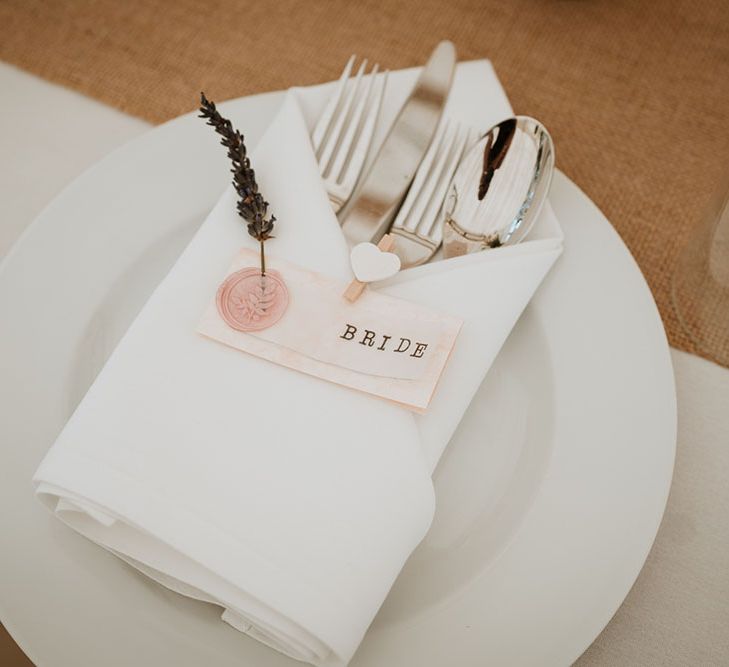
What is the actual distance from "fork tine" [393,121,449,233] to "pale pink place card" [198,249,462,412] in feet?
0.34

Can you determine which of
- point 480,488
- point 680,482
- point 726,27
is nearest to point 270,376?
point 480,488

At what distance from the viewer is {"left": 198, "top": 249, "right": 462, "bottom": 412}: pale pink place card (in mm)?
483

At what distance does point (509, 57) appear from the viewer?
2.70 ft

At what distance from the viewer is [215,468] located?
0.46m

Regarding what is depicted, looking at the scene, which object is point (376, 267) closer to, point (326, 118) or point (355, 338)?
point (355, 338)

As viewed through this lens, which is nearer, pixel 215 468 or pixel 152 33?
pixel 215 468

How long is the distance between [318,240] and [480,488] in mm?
245

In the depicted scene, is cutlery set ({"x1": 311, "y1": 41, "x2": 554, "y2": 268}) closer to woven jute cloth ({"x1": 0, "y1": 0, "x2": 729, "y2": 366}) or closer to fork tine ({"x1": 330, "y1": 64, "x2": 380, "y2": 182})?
fork tine ({"x1": 330, "y1": 64, "x2": 380, "y2": 182})

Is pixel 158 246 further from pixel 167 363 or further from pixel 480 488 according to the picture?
pixel 480 488

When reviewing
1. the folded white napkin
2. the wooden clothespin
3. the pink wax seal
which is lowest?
the folded white napkin

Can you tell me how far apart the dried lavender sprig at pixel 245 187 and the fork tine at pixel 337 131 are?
0.32ft

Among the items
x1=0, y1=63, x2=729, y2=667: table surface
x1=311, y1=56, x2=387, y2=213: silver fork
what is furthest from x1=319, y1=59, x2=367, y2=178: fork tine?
x1=0, y1=63, x2=729, y2=667: table surface

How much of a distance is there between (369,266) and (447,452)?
0.58 ft

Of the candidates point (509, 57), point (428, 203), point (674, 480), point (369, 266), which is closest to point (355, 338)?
point (369, 266)
